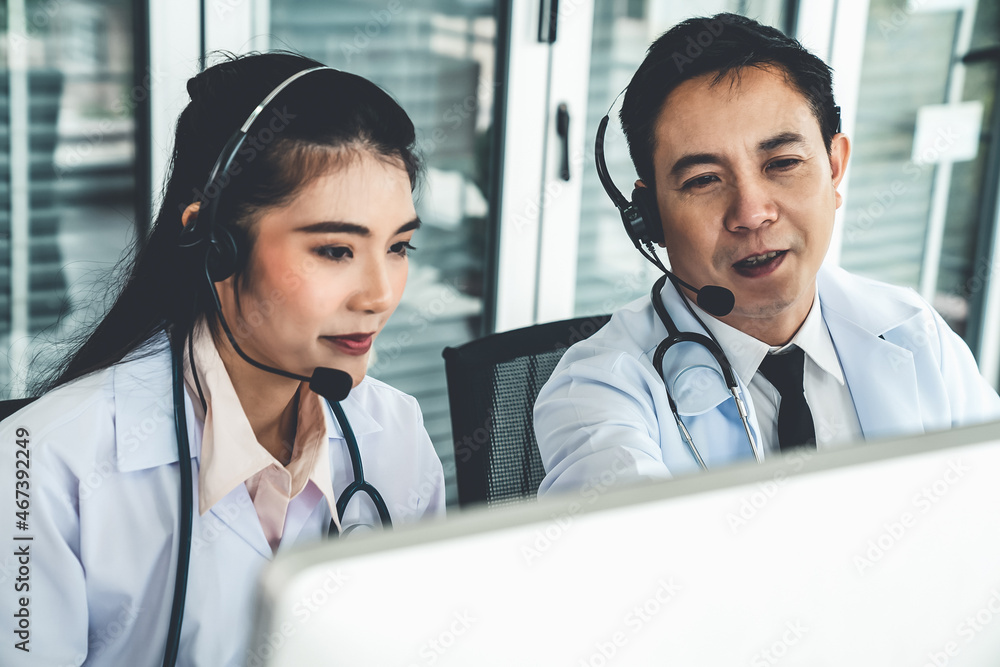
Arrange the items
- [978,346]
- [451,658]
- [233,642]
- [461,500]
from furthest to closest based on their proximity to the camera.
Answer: [978,346] < [461,500] < [233,642] < [451,658]

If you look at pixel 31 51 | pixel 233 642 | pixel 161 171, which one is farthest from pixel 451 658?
pixel 31 51

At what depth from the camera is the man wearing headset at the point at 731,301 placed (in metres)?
1.17

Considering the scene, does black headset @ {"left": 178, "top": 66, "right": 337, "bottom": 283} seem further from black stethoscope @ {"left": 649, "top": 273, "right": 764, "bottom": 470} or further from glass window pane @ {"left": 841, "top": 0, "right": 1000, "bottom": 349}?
glass window pane @ {"left": 841, "top": 0, "right": 1000, "bottom": 349}

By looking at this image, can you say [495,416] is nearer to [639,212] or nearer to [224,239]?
[639,212]

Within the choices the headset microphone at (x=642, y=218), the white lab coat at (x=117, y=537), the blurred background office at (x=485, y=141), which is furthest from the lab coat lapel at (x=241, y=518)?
the headset microphone at (x=642, y=218)

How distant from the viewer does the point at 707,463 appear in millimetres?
1207

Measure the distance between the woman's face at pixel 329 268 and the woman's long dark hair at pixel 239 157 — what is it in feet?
0.07

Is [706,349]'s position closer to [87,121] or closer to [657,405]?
[657,405]

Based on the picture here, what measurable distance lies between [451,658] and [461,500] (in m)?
Answer: 0.96

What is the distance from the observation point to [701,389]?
1207 millimetres

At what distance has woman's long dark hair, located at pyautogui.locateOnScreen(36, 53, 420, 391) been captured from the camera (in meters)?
0.97

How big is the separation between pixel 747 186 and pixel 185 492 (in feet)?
2.67

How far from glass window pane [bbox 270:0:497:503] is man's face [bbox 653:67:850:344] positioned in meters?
1.03

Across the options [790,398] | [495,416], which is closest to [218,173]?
[495,416]
